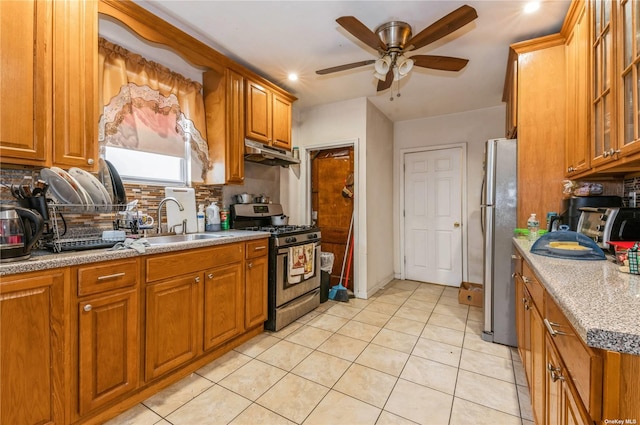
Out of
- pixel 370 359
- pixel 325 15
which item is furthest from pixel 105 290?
pixel 325 15

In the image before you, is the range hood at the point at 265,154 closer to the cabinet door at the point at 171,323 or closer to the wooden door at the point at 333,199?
the wooden door at the point at 333,199

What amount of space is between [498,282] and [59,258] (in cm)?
291

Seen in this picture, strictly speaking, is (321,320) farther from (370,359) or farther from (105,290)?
(105,290)

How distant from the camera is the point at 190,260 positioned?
189 centimetres

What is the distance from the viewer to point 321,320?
284 cm

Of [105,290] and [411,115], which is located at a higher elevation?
[411,115]

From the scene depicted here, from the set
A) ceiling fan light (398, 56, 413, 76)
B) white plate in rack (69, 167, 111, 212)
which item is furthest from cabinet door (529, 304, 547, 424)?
white plate in rack (69, 167, 111, 212)

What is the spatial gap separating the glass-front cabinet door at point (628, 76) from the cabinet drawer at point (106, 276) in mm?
2415

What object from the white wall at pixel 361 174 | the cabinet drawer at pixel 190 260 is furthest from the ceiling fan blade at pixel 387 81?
the cabinet drawer at pixel 190 260

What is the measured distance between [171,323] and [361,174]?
2.57m

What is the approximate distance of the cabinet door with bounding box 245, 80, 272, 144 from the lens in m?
2.77

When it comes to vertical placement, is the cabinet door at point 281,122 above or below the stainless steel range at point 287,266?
above

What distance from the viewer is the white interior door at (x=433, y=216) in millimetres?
4062

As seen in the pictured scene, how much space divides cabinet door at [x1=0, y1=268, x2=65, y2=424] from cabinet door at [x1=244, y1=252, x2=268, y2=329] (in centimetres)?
120
